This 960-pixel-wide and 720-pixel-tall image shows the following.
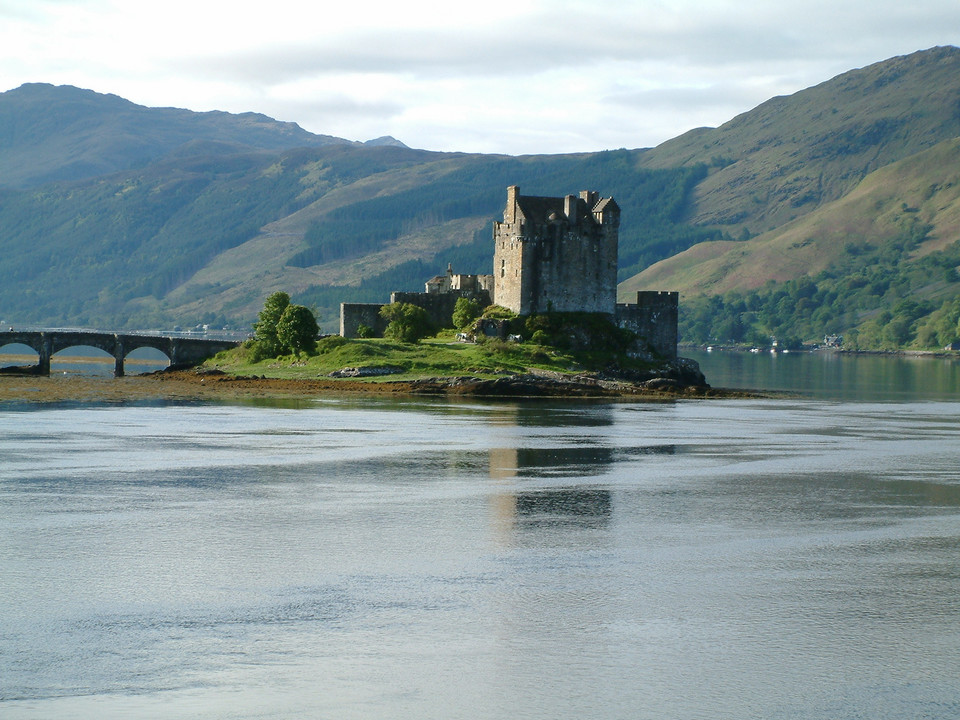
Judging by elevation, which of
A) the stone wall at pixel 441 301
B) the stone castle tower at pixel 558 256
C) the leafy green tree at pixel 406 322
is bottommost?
the leafy green tree at pixel 406 322

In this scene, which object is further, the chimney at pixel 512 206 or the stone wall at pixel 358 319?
the stone wall at pixel 358 319

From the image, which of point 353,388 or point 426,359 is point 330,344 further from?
point 353,388

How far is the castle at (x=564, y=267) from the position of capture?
101 metres

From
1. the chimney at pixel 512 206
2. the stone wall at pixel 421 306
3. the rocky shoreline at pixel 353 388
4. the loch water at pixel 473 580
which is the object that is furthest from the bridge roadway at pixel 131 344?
the loch water at pixel 473 580

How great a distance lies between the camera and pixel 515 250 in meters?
101

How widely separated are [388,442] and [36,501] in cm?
2115

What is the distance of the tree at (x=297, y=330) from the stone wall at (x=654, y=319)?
2698 centimetres

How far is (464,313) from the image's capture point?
10412cm

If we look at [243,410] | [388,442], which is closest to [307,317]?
[243,410]

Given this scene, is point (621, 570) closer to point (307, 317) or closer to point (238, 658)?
point (238, 658)

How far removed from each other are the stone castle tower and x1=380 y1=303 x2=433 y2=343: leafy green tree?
736 cm

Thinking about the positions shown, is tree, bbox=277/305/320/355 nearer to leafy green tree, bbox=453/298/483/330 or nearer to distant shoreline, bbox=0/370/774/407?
distant shoreline, bbox=0/370/774/407

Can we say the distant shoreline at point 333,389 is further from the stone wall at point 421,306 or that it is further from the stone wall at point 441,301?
the stone wall at point 441,301

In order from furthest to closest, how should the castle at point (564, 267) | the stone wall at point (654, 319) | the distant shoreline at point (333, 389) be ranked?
the stone wall at point (654, 319), the castle at point (564, 267), the distant shoreline at point (333, 389)
